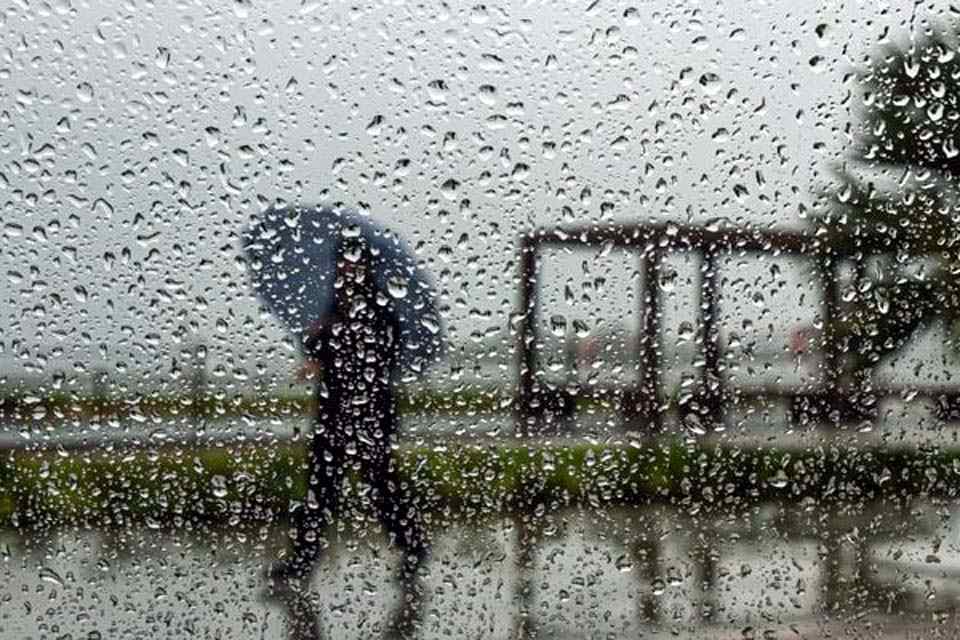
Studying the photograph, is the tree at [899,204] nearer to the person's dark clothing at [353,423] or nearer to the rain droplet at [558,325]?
the rain droplet at [558,325]

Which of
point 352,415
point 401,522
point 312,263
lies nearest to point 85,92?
point 312,263

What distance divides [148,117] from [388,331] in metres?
0.28

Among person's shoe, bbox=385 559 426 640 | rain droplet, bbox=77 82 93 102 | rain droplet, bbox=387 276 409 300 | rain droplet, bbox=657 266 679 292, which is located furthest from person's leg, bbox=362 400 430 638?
rain droplet, bbox=77 82 93 102

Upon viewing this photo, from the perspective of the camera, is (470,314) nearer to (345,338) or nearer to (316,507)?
(345,338)

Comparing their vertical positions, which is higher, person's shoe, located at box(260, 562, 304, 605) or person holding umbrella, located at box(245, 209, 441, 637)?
person holding umbrella, located at box(245, 209, 441, 637)

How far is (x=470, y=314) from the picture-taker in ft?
3.27

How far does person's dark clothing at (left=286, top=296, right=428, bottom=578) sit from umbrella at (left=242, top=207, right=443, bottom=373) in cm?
2

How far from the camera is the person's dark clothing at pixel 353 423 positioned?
98 cm

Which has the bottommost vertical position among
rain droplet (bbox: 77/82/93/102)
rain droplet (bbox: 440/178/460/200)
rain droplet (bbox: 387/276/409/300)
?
rain droplet (bbox: 387/276/409/300)

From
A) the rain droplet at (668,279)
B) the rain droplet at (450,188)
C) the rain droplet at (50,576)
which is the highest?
the rain droplet at (450,188)

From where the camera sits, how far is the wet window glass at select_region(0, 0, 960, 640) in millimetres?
952

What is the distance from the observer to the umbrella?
0.97 meters

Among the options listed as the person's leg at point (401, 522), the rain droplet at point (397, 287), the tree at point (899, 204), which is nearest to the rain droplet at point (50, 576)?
the person's leg at point (401, 522)

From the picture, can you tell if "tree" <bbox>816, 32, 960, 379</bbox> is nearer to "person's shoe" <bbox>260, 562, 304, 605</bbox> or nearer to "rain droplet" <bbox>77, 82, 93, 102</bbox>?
"person's shoe" <bbox>260, 562, 304, 605</bbox>
